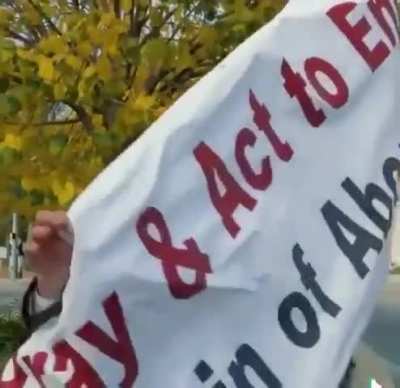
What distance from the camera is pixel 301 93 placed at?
5.52 feet

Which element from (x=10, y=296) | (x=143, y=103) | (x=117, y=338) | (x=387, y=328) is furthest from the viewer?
(x=10, y=296)

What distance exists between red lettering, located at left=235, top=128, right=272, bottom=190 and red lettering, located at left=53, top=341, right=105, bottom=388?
0.99ft

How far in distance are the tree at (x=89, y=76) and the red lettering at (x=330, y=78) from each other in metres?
1.13

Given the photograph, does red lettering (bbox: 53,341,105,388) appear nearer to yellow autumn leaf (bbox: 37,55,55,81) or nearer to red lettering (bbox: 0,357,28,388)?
red lettering (bbox: 0,357,28,388)

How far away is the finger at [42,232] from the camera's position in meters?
1.65

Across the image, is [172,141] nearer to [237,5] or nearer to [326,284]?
[326,284]

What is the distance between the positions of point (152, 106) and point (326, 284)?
1480mm

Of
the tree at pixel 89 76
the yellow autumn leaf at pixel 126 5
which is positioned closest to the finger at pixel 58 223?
the tree at pixel 89 76

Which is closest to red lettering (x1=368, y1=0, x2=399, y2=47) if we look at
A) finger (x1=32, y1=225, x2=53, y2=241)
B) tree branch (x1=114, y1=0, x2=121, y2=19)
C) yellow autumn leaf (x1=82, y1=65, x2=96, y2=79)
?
finger (x1=32, y1=225, x2=53, y2=241)

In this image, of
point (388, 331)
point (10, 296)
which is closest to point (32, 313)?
point (388, 331)

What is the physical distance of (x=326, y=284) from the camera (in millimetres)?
1605

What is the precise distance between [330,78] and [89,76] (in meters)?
1.27

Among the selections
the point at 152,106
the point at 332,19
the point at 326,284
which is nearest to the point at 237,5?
the point at 152,106

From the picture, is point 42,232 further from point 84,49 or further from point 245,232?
point 84,49
